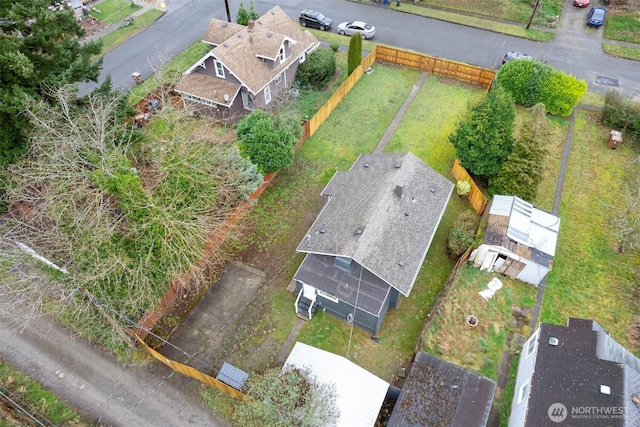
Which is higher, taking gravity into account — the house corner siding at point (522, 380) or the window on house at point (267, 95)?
the window on house at point (267, 95)

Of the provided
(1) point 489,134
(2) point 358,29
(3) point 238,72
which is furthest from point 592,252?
(2) point 358,29

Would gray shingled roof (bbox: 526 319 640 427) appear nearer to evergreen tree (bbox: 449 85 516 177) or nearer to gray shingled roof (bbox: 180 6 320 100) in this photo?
evergreen tree (bbox: 449 85 516 177)

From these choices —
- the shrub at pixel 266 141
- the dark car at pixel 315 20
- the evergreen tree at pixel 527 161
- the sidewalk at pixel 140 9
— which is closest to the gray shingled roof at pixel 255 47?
the shrub at pixel 266 141

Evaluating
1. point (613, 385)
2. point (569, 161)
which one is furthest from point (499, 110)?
point (613, 385)

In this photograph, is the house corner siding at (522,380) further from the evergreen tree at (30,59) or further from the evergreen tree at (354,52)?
the evergreen tree at (30,59)

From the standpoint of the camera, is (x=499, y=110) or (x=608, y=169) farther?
(x=608, y=169)

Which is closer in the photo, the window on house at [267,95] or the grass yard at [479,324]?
the grass yard at [479,324]

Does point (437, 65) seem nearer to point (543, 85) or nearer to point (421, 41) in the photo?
point (421, 41)

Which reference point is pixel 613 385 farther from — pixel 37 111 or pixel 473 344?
pixel 37 111

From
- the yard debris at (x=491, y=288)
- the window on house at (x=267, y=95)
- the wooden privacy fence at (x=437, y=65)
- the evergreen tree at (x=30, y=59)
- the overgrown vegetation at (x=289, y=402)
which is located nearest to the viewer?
the overgrown vegetation at (x=289, y=402)
